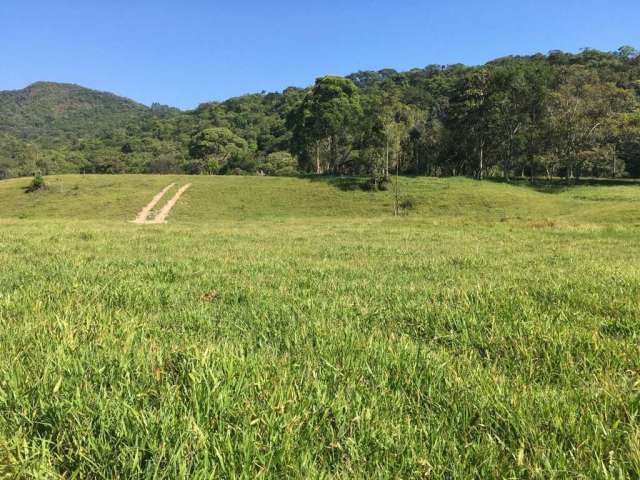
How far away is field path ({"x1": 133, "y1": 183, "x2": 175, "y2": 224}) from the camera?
166 feet

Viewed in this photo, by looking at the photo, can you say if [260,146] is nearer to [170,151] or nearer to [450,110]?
[170,151]

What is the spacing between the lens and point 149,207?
5778 cm

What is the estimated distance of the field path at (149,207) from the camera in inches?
1995

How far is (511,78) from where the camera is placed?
82.0 metres

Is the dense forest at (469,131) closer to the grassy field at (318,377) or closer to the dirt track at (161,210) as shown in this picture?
the dirt track at (161,210)

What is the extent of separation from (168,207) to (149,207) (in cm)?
249

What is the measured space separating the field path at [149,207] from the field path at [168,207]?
1.24 metres

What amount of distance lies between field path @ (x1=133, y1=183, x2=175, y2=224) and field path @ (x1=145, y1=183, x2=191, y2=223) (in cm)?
124

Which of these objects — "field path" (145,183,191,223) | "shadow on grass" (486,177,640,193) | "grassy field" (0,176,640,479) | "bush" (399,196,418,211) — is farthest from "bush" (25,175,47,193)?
"shadow on grass" (486,177,640,193)

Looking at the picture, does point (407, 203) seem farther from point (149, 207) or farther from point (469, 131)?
point (469, 131)

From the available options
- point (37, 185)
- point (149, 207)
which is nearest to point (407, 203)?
point (149, 207)

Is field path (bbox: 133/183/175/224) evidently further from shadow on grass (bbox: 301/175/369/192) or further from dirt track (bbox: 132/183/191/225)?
shadow on grass (bbox: 301/175/369/192)

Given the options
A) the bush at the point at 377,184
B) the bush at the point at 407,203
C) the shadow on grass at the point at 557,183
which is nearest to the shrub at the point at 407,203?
the bush at the point at 407,203

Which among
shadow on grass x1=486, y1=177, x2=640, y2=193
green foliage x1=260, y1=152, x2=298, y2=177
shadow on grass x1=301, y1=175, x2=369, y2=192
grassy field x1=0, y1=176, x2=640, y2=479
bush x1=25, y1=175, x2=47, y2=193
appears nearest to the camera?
grassy field x1=0, y1=176, x2=640, y2=479
